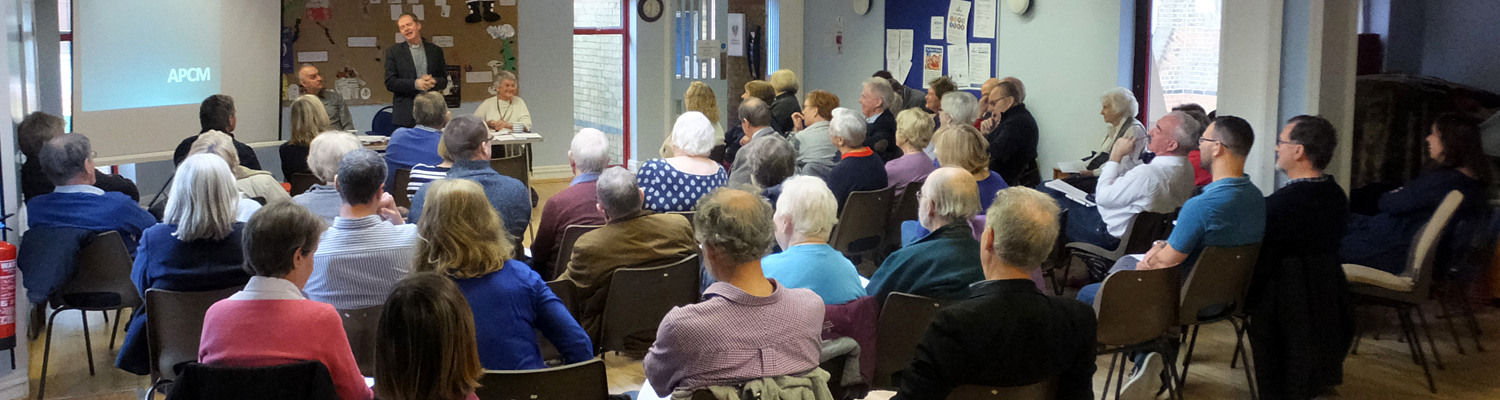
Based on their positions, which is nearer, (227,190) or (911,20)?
(227,190)

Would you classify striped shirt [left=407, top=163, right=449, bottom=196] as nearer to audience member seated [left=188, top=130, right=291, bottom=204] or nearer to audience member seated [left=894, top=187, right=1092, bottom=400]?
audience member seated [left=188, top=130, right=291, bottom=204]

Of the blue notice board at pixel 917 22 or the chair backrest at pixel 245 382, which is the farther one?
the blue notice board at pixel 917 22

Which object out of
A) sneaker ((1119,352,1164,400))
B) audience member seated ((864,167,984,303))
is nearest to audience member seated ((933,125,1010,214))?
sneaker ((1119,352,1164,400))

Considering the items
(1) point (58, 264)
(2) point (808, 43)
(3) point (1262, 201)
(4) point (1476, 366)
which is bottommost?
(4) point (1476, 366)

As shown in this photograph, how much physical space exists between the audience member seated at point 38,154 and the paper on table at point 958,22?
594 centimetres

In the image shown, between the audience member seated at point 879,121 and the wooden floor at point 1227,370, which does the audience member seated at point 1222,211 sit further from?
the audience member seated at point 879,121

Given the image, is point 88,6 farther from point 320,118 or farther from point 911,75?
point 911,75

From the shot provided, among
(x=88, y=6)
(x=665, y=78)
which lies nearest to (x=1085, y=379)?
(x=88, y=6)

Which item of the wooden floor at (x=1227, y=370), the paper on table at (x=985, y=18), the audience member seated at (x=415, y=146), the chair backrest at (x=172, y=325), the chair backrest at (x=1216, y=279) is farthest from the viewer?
the paper on table at (x=985, y=18)

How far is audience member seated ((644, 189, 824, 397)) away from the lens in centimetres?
236

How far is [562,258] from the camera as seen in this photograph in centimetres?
407

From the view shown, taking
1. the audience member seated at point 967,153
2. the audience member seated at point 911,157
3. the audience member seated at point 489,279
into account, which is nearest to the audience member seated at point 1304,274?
the audience member seated at point 967,153

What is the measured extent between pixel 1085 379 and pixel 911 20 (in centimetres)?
739

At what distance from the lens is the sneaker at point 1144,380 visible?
4.22 meters
